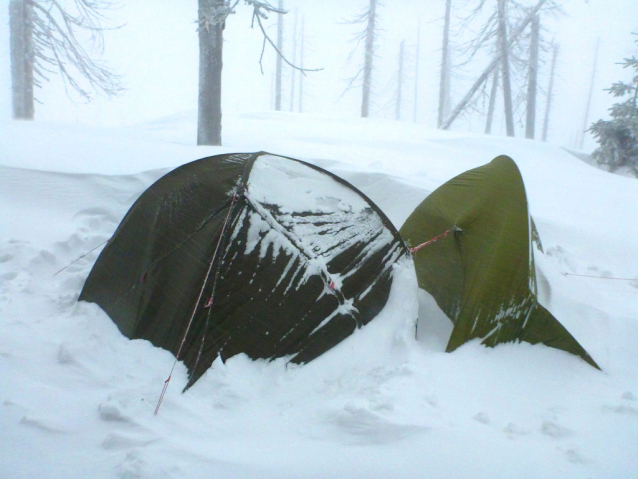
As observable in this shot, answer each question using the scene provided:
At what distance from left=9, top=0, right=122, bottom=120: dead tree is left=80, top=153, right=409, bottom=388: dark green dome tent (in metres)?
12.5

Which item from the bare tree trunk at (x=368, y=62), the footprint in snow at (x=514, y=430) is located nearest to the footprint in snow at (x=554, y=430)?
the footprint in snow at (x=514, y=430)

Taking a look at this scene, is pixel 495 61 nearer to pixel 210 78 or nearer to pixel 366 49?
pixel 366 49

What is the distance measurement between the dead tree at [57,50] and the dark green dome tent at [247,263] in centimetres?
1253

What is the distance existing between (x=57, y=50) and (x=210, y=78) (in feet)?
29.4

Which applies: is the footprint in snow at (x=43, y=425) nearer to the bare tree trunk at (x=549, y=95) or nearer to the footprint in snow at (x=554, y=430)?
the footprint in snow at (x=554, y=430)

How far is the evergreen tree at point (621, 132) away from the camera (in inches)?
434

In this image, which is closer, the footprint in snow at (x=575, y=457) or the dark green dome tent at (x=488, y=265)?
the footprint in snow at (x=575, y=457)

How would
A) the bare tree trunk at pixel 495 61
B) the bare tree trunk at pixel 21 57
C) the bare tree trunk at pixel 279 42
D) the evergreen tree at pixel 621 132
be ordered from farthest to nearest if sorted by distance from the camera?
the bare tree trunk at pixel 279 42 < the bare tree trunk at pixel 495 61 < the bare tree trunk at pixel 21 57 < the evergreen tree at pixel 621 132

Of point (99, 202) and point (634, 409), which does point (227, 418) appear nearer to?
point (634, 409)

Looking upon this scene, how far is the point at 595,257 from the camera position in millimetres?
4855

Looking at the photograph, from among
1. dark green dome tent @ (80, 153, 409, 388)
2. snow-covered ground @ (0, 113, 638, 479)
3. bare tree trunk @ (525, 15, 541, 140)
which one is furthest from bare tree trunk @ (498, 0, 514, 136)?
dark green dome tent @ (80, 153, 409, 388)

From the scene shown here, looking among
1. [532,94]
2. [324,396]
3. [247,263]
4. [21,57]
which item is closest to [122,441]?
[324,396]

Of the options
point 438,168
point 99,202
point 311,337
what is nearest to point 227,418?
point 311,337

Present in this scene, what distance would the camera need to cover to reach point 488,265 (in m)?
3.22
